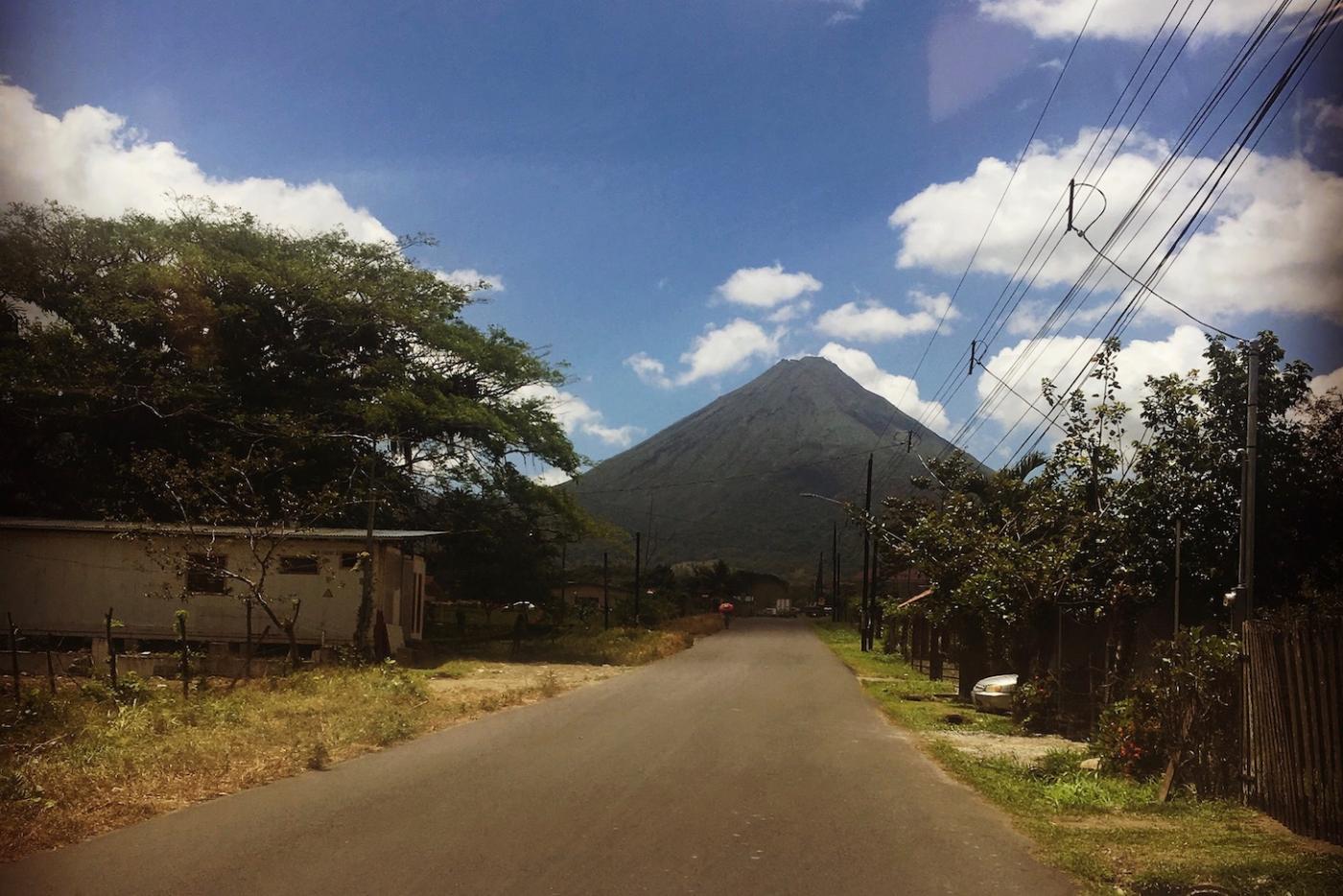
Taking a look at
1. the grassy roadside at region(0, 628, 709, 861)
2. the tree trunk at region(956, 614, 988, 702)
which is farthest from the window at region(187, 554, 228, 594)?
the tree trunk at region(956, 614, 988, 702)

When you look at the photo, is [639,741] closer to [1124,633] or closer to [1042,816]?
[1042,816]

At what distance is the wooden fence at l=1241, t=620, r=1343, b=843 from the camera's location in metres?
7.66

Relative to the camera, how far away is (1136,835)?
836 centimetres

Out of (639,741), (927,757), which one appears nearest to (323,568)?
(639,741)

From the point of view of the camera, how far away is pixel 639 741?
1325cm

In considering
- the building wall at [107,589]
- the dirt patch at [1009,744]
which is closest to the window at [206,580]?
the building wall at [107,589]

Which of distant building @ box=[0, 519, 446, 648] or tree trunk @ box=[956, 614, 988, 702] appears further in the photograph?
distant building @ box=[0, 519, 446, 648]

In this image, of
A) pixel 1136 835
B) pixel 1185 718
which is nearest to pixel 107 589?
pixel 1185 718

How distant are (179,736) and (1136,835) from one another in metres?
9.70

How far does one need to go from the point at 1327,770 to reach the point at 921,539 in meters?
13.2

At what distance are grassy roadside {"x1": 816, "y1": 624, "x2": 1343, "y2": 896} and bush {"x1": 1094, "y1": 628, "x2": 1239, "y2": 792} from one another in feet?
1.13

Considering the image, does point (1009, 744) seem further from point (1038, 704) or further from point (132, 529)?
point (132, 529)

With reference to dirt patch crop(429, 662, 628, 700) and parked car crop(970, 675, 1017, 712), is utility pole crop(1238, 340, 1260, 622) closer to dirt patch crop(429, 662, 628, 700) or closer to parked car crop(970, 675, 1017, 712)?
parked car crop(970, 675, 1017, 712)

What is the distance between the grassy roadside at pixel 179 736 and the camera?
8211 mm
